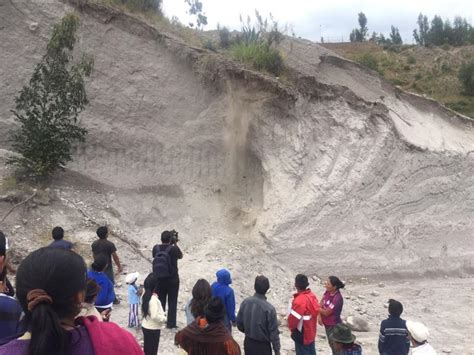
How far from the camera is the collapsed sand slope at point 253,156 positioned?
10.9 m

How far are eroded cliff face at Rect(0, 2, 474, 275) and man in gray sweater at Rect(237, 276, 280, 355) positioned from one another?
220 inches

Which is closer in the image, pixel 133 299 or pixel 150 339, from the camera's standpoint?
pixel 150 339

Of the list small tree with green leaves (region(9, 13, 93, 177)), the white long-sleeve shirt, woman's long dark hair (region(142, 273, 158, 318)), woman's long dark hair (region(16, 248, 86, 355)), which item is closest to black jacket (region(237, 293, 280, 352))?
the white long-sleeve shirt

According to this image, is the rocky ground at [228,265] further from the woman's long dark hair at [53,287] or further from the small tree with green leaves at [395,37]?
the small tree with green leaves at [395,37]

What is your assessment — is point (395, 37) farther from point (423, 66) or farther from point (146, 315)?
point (146, 315)

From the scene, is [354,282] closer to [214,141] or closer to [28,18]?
[214,141]

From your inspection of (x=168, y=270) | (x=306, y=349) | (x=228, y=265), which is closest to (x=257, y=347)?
(x=306, y=349)

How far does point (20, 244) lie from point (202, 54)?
588 cm

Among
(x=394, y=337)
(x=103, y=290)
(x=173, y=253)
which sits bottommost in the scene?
(x=394, y=337)

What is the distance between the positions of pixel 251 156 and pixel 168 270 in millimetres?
5846

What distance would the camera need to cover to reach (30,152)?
9836 millimetres

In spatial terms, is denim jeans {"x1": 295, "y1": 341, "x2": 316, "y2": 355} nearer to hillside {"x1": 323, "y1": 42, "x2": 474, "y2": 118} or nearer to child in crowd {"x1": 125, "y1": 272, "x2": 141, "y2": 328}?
child in crowd {"x1": 125, "y1": 272, "x2": 141, "y2": 328}

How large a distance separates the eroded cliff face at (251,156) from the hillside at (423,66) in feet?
45.9

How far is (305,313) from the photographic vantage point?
528 cm
